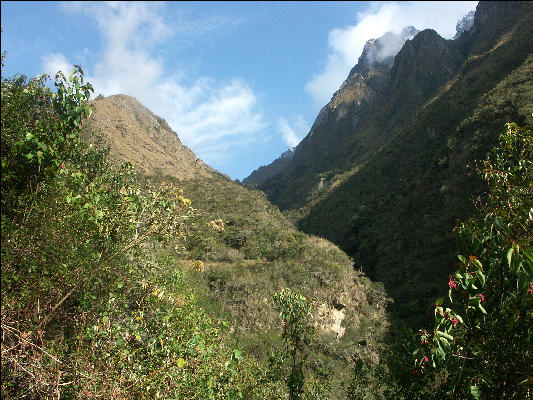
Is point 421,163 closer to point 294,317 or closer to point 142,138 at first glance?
point 142,138

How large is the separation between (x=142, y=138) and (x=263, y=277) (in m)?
46.2

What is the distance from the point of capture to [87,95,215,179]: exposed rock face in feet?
182

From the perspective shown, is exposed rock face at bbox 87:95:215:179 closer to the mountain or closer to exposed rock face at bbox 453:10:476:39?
the mountain

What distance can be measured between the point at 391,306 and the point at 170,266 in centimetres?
3219

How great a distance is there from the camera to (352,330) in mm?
31500

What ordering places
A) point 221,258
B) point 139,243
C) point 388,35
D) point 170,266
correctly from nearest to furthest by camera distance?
point 139,243 → point 170,266 → point 221,258 → point 388,35

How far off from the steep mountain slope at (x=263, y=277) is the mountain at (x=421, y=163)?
692cm

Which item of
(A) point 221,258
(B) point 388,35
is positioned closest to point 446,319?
(A) point 221,258

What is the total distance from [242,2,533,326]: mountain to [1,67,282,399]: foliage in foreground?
1023cm

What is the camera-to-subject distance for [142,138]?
66.9 m

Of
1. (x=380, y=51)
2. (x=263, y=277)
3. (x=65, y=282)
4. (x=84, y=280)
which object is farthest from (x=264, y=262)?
(x=380, y=51)

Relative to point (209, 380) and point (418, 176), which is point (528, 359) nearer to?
point (209, 380)

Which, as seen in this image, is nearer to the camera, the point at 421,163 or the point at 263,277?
the point at 263,277

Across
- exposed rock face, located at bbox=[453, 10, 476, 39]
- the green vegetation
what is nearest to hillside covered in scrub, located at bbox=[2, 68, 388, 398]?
the green vegetation
